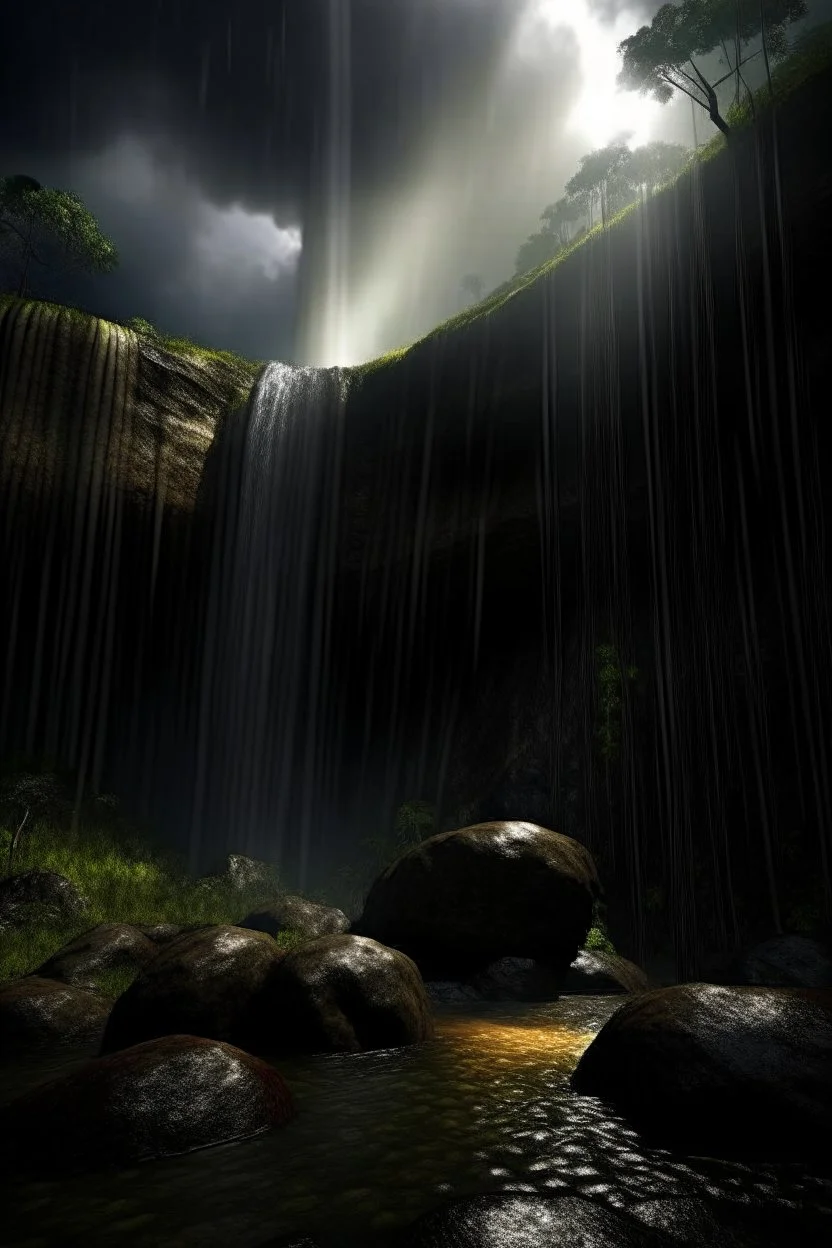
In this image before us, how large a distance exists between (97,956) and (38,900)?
15.2 ft

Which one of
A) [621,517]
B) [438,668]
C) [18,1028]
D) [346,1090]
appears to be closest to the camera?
[346,1090]

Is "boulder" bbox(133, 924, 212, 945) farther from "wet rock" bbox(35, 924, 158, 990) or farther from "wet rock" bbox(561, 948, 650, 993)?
"wet rock" bbox(561, 948, 650, 993)

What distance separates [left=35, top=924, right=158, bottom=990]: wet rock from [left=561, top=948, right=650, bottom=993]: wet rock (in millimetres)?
5617

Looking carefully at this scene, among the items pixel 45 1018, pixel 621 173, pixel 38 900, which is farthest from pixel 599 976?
pixel 621 173

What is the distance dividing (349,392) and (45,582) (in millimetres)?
10552

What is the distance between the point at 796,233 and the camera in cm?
1225

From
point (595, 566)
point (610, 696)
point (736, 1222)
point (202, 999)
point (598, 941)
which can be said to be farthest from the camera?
point (595, 566)

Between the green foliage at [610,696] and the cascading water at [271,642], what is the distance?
8.72 metres

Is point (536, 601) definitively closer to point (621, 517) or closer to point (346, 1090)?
point (621, 517)

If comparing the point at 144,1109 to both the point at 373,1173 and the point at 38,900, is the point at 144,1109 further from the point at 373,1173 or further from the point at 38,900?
the point at 38,900

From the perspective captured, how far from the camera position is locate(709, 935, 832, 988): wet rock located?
27.9 ft

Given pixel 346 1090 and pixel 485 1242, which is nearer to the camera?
pixel 485 1242

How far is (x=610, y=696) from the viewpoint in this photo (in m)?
14.3

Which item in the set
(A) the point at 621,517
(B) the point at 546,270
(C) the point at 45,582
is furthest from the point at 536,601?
(C) the point at 45,582
